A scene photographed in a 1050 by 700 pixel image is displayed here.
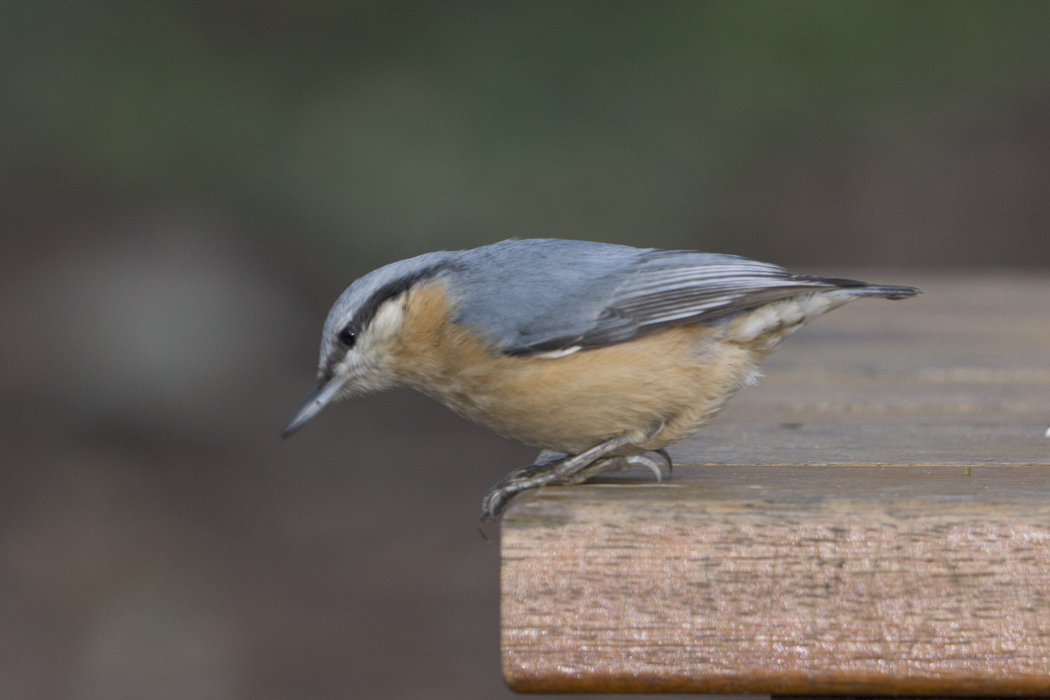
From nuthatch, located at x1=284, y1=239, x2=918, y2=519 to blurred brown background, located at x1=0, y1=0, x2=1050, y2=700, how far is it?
8.63 feet

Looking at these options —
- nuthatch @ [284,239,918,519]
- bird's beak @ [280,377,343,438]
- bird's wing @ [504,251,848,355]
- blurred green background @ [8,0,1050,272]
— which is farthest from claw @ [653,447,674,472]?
blurred green background @ [8,0,1050,272]

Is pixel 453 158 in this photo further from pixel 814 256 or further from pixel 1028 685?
pixel 1028 685

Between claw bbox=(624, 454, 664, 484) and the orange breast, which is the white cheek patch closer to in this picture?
the orange breast

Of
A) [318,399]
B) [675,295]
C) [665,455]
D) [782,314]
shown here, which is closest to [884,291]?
[782,314]

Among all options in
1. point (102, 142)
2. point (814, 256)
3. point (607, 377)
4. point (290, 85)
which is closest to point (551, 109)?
point (290, 85)

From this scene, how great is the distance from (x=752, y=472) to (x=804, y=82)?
4986mm

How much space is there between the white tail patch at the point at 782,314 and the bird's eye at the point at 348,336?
2.31 ft

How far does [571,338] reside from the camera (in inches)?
82.4

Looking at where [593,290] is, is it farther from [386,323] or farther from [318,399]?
[318,399]

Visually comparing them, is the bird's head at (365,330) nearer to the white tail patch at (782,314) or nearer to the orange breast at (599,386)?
the orange breast at (599,386)

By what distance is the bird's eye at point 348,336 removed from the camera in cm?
226

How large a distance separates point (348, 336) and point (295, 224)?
13.6 feet

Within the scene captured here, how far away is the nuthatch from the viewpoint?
6.71 ft

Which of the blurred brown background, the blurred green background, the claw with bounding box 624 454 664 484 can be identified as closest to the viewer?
the claw with bounding box 624 454 664 484
